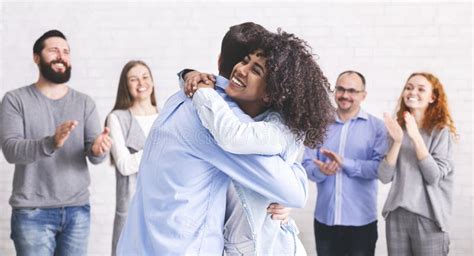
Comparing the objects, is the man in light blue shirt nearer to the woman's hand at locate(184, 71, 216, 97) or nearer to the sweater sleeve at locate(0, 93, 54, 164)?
the woman's hand at locate(184, 71, 216, 97)

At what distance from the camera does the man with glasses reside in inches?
166

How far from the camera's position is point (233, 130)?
2.06 meters

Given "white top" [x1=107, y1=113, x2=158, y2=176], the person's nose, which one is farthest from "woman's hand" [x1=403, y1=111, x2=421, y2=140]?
the person's nose

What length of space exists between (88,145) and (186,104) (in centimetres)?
192

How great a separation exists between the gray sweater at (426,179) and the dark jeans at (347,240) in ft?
0.65

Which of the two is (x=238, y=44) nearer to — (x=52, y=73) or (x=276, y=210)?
(x=276, y=210)

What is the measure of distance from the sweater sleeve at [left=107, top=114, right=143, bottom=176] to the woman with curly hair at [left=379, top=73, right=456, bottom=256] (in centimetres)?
143

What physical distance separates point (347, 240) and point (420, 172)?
1.92ft

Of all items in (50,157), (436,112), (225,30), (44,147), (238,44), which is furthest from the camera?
(225,30)

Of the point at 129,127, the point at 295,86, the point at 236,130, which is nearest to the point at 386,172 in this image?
the point at 129,127

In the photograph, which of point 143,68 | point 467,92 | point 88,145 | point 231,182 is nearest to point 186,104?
point 231,182

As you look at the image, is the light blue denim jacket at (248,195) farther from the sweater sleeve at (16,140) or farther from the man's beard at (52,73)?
the man's beard at (52,73)

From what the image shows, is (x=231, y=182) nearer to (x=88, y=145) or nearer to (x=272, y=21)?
(x=88, y=145)

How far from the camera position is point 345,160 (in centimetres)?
422
